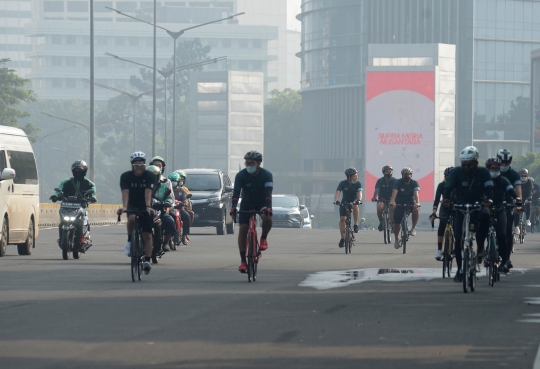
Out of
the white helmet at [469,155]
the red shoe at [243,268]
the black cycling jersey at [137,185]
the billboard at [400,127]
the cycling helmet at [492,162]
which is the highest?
the billboard at [400,127]

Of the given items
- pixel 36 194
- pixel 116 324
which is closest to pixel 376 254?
pixel 36 194

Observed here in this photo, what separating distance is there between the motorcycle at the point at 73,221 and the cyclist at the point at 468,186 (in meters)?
7.87

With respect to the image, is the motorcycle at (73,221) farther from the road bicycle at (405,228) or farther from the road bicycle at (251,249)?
the road bicycle at (405,228)

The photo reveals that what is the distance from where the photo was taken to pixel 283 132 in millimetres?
159125

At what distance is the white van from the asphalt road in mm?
1829

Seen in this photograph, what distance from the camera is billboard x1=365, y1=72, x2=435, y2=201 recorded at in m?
108

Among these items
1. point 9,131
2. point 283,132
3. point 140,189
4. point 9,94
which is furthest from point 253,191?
point 283,132

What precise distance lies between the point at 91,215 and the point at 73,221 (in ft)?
85.7

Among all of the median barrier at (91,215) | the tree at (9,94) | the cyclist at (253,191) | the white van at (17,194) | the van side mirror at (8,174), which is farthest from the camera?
the tree at (9,94)

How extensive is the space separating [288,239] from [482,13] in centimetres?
10626

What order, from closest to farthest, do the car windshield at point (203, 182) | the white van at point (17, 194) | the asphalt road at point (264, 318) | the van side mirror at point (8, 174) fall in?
the asphalt road at point (264, 318)
the van side mirror at point (8, 174)
the white van at point (17, 194)
the car windshield at point (203, 182)

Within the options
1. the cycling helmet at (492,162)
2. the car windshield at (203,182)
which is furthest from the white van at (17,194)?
the car windshield at (203,182)

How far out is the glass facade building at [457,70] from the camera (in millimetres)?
132250

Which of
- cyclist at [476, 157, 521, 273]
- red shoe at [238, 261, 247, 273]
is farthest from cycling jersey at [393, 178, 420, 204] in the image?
red shoe at [238, 261, 247, 273]
